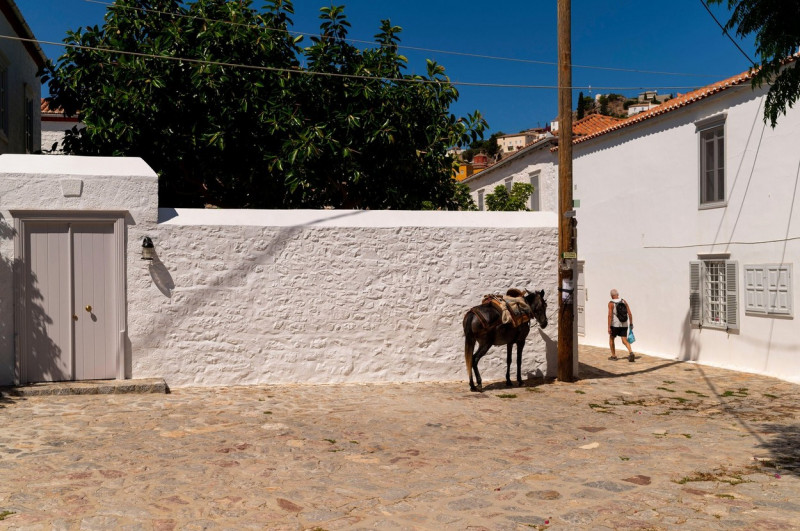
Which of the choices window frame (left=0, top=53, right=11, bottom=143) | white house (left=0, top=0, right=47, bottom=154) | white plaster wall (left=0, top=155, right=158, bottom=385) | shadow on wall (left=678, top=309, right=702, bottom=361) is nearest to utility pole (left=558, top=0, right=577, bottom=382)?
shadow on wall (left=678, top=309, right=702, bottom=361)

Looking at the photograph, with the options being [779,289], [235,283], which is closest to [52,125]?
[235,283]

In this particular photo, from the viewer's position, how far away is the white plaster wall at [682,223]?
13.5 meters

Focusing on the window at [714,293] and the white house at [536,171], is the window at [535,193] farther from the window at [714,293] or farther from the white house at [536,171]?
the window at [714,293]

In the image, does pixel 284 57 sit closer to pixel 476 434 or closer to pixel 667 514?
pixel 476 434

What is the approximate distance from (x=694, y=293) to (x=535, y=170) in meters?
9.44

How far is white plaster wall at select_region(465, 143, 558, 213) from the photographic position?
2295 cm

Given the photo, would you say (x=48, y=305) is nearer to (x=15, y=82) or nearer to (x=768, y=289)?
(x=15, y=82)

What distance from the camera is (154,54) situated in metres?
14.7

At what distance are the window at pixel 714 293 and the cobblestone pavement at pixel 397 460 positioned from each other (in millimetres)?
3882

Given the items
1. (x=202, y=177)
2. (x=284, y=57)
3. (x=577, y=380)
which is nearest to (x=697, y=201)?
(x=577, y=380)

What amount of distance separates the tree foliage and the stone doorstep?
5.41m

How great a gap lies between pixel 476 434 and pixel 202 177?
10184 millimetres

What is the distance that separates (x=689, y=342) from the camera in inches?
631

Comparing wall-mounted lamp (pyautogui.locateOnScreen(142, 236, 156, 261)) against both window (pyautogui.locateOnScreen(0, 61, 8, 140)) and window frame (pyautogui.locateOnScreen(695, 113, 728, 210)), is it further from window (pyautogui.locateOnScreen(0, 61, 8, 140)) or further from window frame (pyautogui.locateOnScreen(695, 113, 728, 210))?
window frame (pyautogui.locateOnScreen(695, 113, 728, 210))
